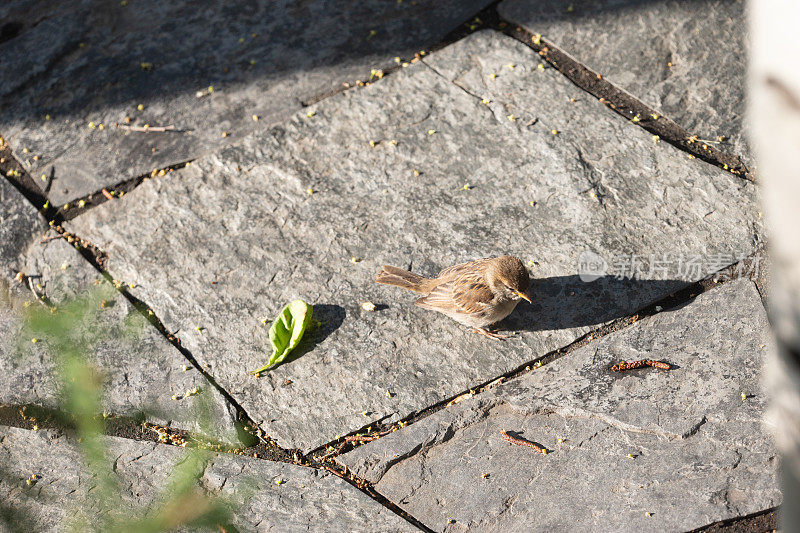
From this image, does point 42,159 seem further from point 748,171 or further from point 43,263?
point 748,171

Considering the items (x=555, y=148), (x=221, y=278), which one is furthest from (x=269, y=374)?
(x=555, y=148)

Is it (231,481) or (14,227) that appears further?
(14,227)

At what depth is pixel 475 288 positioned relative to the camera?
12.5 ft

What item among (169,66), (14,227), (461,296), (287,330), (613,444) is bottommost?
(613,444)

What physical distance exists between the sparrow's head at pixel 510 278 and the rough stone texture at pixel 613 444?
1.42 feet

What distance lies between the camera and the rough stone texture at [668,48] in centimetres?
484

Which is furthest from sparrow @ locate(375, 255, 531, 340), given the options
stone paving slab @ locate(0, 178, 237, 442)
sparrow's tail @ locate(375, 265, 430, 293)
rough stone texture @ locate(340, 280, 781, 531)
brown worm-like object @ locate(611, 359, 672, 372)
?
stone paving slab @ locate(0, 178, 237, 442)

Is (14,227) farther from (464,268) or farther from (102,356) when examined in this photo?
(464,268)

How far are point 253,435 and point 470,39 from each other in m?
3.28

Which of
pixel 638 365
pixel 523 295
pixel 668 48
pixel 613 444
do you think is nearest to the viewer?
pixel 613 444

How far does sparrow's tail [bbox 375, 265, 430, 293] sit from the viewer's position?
13.5 feet

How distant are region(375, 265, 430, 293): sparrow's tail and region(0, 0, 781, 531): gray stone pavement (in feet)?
0.46

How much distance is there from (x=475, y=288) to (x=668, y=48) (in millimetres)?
2589

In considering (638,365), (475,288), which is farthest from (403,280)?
(638,365)
